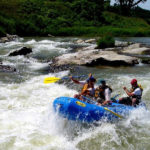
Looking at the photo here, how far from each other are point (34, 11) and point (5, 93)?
33029mm

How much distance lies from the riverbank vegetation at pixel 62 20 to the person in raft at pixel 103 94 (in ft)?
70.8

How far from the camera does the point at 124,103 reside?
6777 millimetres

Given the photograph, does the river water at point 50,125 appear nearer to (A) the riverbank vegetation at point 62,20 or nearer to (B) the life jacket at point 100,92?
(B) the life jacket at point 100,92

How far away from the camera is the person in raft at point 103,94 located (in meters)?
6.20

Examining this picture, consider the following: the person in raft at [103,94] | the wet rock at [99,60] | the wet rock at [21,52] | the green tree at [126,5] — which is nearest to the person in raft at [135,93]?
the person in raft at [103,94]

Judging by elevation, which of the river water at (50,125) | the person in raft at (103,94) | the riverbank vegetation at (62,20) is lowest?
the river water at (50,125)

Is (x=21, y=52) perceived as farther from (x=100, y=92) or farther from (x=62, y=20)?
(x=62, y=20)

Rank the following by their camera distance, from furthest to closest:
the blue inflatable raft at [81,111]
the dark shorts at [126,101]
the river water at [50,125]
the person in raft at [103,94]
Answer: the dark shorts at [126,101]
the person in raft at [103,94]
the blue inflatable raft at [81,111]
the river water at [50,125]

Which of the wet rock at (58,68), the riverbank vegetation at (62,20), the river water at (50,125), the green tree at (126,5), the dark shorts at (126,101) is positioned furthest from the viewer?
the green tree at (126,5)

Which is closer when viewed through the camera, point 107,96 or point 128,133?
point 128,133

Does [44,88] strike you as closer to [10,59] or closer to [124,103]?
[124,103]

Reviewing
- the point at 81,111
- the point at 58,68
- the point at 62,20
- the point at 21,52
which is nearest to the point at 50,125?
the point at 81,111

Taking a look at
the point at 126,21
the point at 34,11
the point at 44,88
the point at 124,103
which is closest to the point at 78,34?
the point at 34,11

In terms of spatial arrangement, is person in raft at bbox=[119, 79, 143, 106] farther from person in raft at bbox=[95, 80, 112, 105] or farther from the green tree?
the green tree
